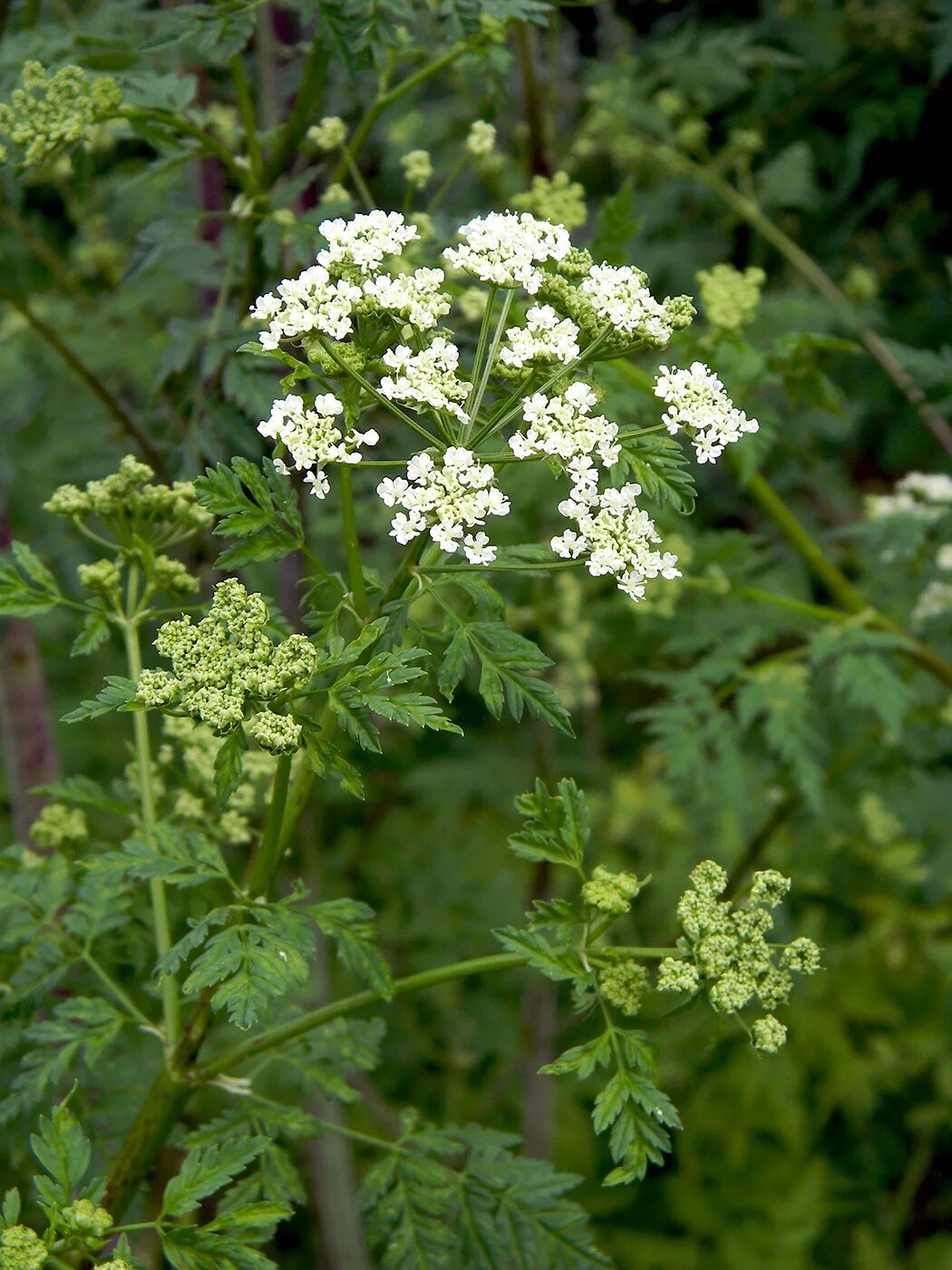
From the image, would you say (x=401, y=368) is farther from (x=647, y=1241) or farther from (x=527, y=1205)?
(x=647, y=1241)

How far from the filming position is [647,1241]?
423 cm

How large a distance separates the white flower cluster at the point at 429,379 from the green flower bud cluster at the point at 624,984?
72cm

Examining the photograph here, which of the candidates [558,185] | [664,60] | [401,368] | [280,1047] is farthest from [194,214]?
[664,60]

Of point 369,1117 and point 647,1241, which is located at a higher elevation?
point 369,1117

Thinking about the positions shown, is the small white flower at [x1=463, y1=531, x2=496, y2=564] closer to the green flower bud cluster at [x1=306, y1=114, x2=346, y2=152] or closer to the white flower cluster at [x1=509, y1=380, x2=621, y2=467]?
the white flower cluster at [x1=509, y1=380, x2=621, y2=467]

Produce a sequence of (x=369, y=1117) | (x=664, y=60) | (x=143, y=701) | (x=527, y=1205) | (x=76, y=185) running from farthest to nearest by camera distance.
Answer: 1. (x=369, y=1117)
2. (x=664, y=60)
3. (x=76, y=185)
4. (x=527, y=1205)
5. (x=143, y=701)

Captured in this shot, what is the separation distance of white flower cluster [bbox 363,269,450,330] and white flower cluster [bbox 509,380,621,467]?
6.0 inches

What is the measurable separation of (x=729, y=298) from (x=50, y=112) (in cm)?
133

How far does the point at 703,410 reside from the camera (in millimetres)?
1548

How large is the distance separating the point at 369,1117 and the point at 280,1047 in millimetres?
2452

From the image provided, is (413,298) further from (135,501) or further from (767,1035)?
(767,1035)

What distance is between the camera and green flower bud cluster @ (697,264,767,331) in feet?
8.28

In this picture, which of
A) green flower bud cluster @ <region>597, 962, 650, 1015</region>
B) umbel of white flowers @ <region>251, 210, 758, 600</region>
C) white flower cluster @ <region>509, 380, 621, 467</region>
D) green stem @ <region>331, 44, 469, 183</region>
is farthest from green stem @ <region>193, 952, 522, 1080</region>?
green stem @ <region>331, 44, 469, 183</region>

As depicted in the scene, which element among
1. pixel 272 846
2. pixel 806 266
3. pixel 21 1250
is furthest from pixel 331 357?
pixel 806 266
